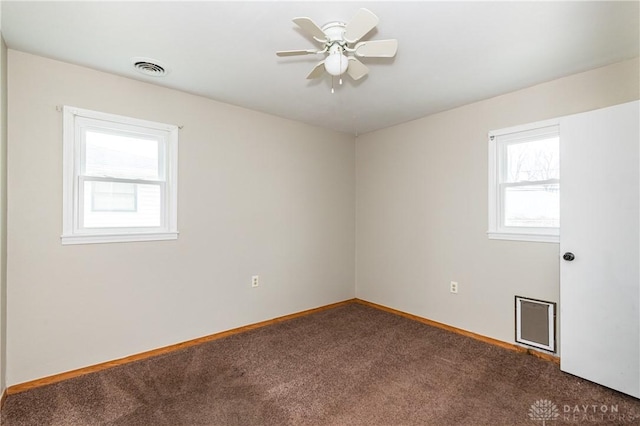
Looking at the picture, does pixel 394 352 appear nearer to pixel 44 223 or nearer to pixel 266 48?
pixel 266 48

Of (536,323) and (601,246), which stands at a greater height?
(601,246)

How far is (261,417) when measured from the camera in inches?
74.8

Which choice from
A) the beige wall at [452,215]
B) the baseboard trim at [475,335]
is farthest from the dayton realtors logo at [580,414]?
the beige wall at [452,215]

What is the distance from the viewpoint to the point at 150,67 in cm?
246

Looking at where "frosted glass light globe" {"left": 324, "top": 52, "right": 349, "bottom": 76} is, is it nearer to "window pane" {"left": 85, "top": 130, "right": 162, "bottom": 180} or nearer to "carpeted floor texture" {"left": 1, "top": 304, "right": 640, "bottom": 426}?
"window pane" {"left": 85, "top": 130, "right": 162, "bottom": 180}

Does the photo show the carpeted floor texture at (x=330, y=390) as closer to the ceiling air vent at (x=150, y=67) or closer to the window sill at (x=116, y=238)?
the window sill at (x=116, y=238)

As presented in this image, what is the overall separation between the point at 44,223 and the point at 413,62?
3.06 m

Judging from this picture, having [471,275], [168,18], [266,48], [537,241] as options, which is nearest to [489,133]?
[537,241]

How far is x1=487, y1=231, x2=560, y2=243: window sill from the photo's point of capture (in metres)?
2.67

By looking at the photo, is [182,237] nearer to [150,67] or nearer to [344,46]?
[150,67]

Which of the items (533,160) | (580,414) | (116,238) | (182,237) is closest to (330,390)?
(580,414)

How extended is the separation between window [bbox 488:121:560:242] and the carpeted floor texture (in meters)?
1.14

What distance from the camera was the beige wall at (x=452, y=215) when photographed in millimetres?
2688

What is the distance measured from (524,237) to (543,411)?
1.44 metres
